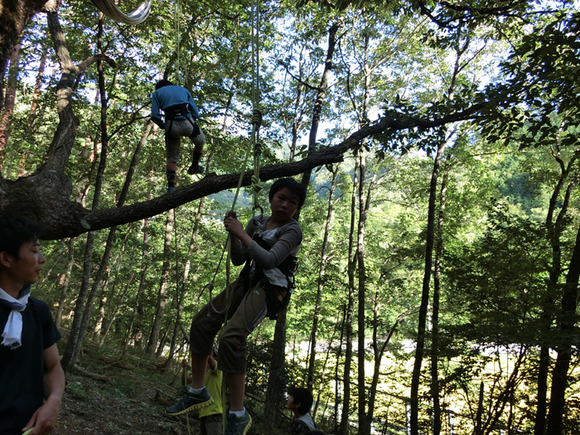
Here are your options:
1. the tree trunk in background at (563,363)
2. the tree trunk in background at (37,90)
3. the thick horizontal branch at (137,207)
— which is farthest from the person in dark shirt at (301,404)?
the tree trunk in background at (37,90)

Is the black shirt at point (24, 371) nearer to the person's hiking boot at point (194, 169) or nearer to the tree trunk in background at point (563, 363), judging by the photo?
the person's hiking boot at point (194, 169)

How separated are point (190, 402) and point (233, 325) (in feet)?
2.00

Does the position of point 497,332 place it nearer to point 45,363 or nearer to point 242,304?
point 242,304

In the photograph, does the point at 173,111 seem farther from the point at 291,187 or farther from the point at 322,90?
the point at 322,90

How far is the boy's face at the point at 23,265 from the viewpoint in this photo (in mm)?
1303

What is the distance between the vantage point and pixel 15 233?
134cm

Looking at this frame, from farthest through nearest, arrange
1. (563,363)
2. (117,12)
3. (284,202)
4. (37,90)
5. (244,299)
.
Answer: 1. (37,90)
2. (563,363)
3. (117,12)
4. (284,202)
5. (244,299)

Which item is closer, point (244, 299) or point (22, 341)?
point (22, 341)

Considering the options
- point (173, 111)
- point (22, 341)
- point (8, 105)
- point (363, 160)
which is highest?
A: point (363, 160)

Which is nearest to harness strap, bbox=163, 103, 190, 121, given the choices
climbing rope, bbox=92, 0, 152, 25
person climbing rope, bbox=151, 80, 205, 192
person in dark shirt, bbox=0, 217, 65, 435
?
person climbing rope, bbox=151, 80, 205, 192

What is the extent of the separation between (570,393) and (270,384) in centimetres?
501

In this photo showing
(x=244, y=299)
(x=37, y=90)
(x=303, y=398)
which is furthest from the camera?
(x=37, y=90)

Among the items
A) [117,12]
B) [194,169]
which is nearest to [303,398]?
[194,169]

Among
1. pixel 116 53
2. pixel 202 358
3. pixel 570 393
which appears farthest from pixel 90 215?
pixel 570 393
